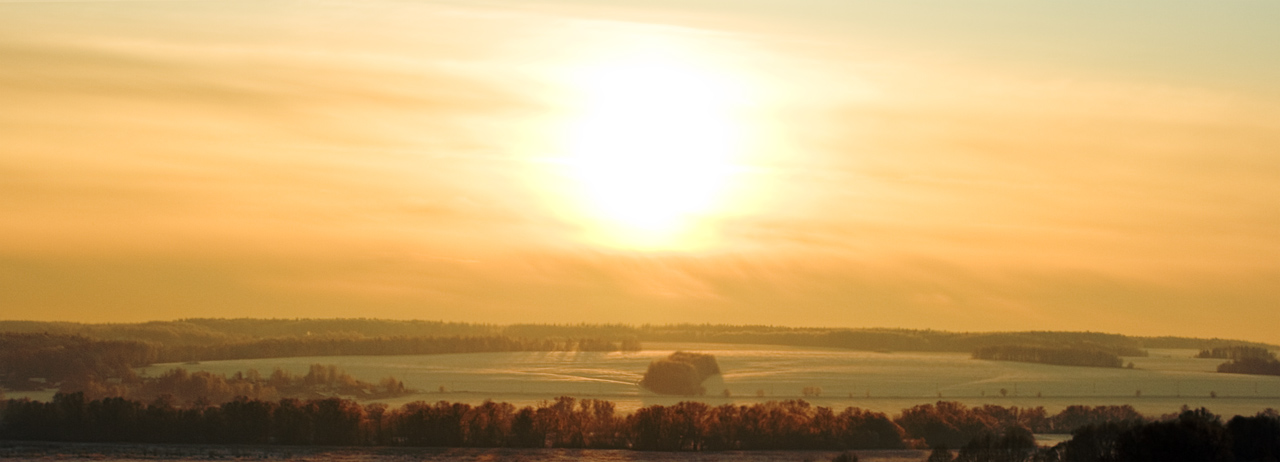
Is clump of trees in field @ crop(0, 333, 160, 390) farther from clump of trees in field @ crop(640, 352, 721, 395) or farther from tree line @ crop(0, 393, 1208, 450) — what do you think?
clump of trees in field @ crop(640, 352, 721, 395)

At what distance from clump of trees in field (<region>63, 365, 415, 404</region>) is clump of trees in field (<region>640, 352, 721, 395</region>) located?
1221 inches

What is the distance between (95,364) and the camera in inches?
6988

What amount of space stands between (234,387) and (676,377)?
54.9 m

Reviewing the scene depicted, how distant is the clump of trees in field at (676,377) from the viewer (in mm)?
168125

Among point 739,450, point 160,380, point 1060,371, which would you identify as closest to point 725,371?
point 1060,371

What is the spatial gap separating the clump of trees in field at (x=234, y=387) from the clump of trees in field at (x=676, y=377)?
102 ft

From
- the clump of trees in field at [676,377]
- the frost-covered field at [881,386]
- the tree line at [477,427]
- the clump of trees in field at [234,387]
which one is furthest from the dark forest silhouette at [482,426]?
the clump of trees in field at [676,377]

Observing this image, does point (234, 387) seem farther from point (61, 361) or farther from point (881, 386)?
point (881, 386)

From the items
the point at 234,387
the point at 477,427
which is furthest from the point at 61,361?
the point at 477,427

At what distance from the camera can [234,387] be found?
159375 mm

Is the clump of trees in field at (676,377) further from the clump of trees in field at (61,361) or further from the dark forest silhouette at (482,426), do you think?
the clump of trees in field at (61,361)

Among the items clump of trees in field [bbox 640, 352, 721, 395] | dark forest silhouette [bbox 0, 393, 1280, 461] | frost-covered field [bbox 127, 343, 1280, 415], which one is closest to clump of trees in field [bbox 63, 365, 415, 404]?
frost-covered field [bbox 127, 343, 1280, 415]

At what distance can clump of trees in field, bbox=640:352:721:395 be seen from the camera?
552 ft

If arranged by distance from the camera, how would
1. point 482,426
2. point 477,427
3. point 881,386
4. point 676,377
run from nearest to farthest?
point 477,427
point 482,426
point 881,386
point 676,377
